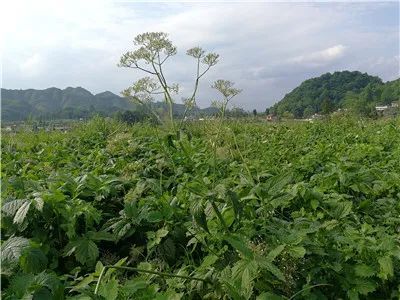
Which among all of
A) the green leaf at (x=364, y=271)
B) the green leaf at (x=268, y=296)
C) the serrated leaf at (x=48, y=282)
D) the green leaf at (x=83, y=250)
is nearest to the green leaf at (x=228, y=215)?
the green leaf at (x=268, y=296)

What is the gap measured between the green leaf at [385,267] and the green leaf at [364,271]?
0.04 meters

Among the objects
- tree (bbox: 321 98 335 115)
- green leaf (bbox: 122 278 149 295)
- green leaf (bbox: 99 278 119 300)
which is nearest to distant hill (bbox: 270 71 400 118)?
tree (bbox: 321 98 335 115)

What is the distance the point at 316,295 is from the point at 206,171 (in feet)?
5.60

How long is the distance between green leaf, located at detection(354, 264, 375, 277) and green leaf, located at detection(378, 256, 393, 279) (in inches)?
1.6

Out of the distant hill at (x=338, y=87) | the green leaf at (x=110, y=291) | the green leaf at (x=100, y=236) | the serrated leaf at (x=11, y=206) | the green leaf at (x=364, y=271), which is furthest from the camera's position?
the distant hill at (x=338, y=87)

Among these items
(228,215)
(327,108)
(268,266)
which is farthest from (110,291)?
(327,108)

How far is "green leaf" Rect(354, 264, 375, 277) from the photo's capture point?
2031 mm

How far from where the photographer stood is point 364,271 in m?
2.04

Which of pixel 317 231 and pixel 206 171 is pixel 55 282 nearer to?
pixel 317 231

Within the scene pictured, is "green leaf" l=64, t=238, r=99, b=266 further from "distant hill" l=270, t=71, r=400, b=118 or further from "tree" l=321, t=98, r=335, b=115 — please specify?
"distant hill" l=270, t=71, r=400, b=118

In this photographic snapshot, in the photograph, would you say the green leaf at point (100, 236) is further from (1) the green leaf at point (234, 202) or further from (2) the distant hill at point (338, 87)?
(2) the distant hill at point (338, 87)

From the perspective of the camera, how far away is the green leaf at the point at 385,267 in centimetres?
199

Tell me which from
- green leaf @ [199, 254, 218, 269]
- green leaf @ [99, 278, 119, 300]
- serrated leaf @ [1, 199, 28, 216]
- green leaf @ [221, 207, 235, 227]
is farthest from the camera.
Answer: serrated leaf @ [1, 199, 28, 216]

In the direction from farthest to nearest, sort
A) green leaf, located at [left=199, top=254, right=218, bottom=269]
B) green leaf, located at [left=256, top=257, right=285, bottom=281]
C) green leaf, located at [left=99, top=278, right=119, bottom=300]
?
green leaf, located at [left=199, top=254, right=218, bottom=269]
green leaf, located at [left=256, top=257, right=285, bottom=281]
green leaf, located at [left=99, top=278, right=119, bottom=300]
